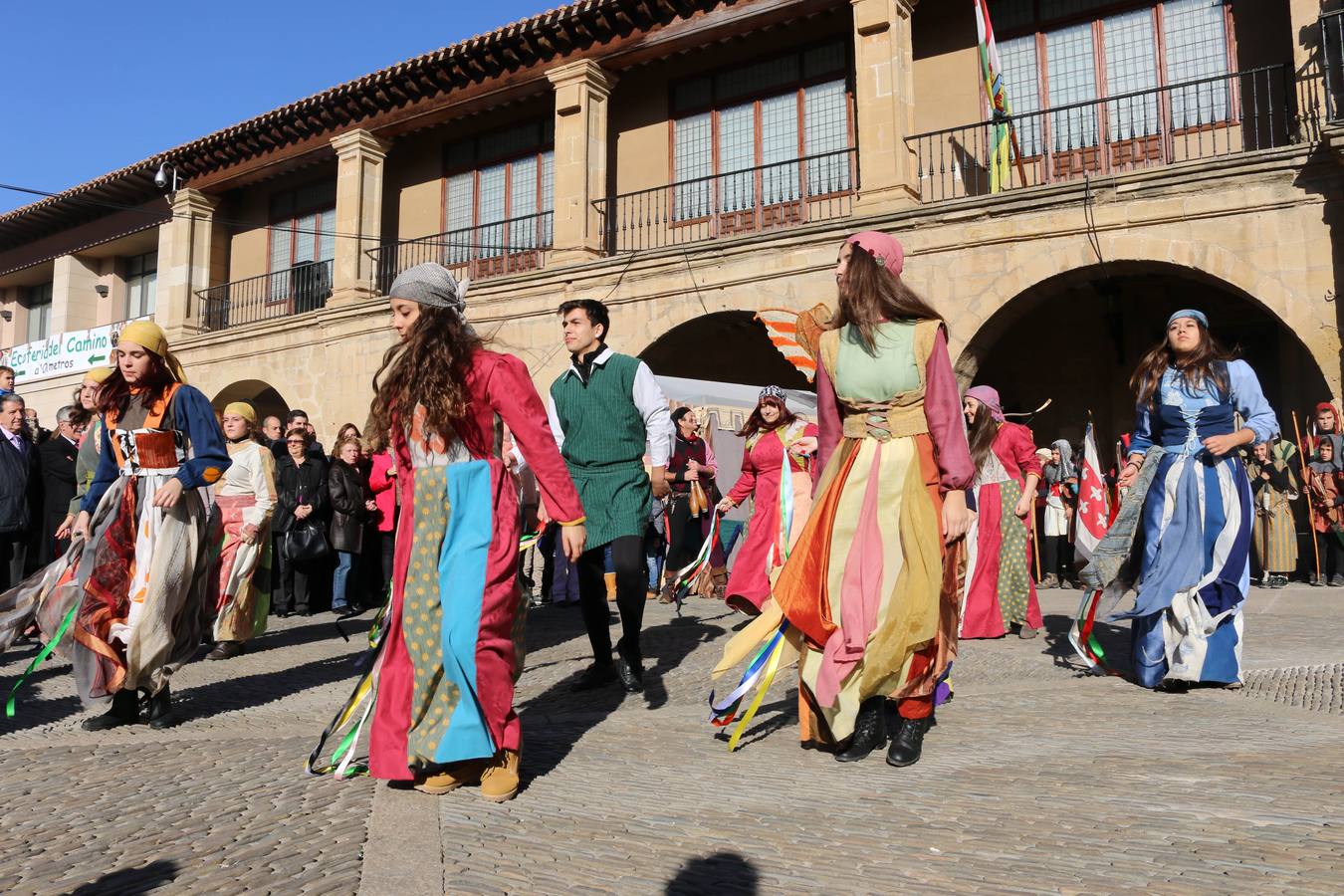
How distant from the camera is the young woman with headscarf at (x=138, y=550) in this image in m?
4.29

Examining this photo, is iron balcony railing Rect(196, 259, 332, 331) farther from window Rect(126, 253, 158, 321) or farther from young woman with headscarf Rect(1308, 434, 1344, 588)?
young woman with headscarf Rect(1308, 434, 1344, 588)

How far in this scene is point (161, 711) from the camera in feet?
14.7

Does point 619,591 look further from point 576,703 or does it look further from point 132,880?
point 132,880

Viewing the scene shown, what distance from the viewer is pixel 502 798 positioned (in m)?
2.99

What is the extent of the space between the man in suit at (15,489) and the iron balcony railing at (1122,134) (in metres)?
10.1

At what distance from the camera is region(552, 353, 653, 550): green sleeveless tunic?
489 cm

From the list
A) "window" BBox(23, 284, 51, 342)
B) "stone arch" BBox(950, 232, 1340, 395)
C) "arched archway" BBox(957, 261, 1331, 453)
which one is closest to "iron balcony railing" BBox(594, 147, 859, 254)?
"stone arch" BBox(950, 232, 1340, 395)

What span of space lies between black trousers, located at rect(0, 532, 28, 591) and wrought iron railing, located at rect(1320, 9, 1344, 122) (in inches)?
509

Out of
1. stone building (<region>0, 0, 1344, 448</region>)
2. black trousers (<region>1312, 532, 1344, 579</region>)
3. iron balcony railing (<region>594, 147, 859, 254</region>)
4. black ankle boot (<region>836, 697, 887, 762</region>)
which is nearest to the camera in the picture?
black ankle boot (<region>836, 697, 887, 762</region>)

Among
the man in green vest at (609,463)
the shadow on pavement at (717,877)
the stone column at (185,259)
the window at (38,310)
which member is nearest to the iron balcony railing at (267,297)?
the stone column at (185,259)

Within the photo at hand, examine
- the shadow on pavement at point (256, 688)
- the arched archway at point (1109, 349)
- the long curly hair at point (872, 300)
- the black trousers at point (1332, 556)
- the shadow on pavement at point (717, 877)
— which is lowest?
the shadow on pavement at point (256, 688)

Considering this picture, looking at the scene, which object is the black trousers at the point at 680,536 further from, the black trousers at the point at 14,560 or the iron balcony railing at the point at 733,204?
the black trousers at the point at 14,560

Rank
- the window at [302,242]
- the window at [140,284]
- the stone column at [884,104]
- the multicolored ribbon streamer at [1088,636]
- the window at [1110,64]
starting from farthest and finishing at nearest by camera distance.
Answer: the window at [140,284], the window at [302,242], the stone column at [884,104], the window at [1110,64], the multicolored ribbon streamer at [1088,636]

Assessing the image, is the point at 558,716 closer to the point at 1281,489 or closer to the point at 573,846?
the point at 573,846
